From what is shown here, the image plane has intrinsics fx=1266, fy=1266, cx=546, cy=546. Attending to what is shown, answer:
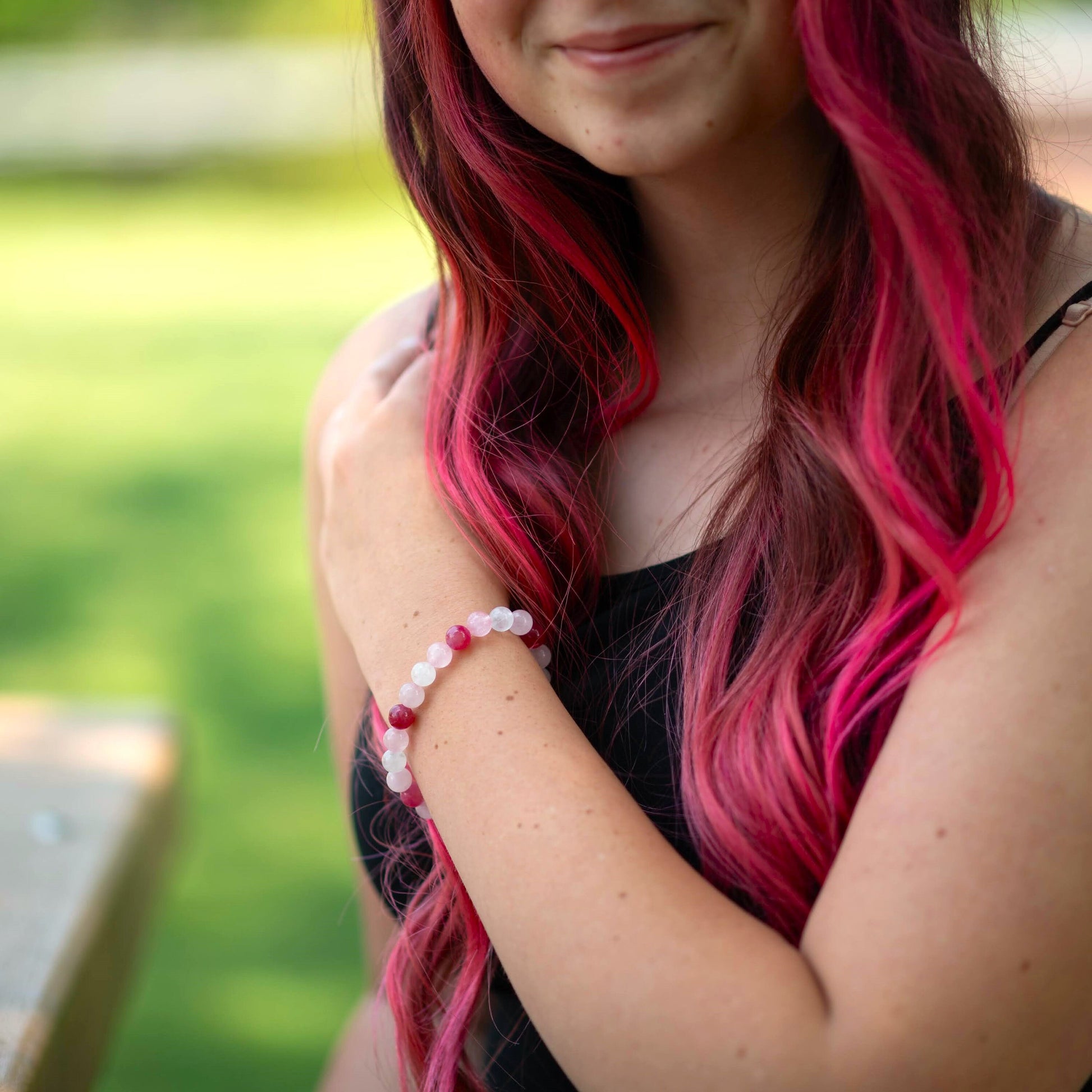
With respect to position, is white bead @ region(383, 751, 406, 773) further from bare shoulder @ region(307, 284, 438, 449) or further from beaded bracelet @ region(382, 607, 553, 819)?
bare shoulder @ region(307, 284, 438, 449)

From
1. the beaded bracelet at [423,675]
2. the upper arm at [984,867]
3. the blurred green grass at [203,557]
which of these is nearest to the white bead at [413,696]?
the beaded bracelet at [423,675]

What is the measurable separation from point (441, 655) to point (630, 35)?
554 mm

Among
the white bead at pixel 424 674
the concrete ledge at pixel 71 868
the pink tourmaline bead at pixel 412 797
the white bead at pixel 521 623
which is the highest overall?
the white bead at pixel 521 623

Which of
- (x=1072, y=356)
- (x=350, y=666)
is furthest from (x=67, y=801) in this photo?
(x=1072, y=356)

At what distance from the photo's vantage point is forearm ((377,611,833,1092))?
0.89 metres

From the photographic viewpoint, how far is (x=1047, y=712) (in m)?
0.89

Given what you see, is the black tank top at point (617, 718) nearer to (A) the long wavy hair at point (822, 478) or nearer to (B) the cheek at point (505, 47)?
Answer: (A) the long wavy hair at point (822, 478)

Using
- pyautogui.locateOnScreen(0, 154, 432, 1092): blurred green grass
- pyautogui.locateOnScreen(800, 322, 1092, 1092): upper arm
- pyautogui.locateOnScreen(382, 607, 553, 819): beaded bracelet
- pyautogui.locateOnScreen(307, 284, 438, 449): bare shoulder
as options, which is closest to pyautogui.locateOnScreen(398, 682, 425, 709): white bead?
pyautogui.locateOnScreen(382, 607, 553, 819): beaded bracelet

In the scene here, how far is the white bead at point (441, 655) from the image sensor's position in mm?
1133

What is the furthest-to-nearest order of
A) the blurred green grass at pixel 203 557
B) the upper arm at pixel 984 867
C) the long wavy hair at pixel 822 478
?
the blurred green grass at pixel 203 557, the long wavy hair at pixel 822 478, the upper arm at pixel 984 867

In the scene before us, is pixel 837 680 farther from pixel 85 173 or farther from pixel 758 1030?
pixel 85 173

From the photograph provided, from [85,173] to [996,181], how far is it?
9.44m

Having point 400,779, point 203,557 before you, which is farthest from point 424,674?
point 203,557

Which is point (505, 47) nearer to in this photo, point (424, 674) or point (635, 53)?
point (635, 53)
